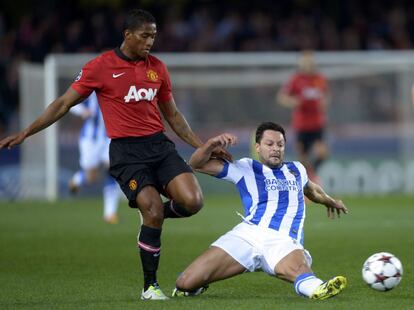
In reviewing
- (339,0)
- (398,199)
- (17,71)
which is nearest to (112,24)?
(17,71)

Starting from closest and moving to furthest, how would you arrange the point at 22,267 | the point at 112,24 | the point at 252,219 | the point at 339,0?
1. the point at 252,219
2. the point at 22,267
3. the point at 112,24
4. the point at 339,0

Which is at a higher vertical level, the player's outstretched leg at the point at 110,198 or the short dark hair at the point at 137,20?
the short dark hair at the point at 137,20

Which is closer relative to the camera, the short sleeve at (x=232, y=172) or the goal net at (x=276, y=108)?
the short sleeve at (x=232, y=172)

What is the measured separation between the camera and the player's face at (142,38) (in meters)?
7.86

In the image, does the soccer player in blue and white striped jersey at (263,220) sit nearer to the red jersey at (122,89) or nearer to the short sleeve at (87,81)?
the red jersey at (122,89)

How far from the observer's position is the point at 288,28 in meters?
22.8

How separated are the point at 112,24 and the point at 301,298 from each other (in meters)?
14.8

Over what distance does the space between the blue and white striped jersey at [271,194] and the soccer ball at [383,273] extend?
25.0 inches

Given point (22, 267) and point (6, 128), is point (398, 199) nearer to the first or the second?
point (6, 128)

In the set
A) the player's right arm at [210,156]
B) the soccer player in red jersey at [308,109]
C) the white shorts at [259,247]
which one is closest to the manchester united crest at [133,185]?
the player's right arm at [210,156]

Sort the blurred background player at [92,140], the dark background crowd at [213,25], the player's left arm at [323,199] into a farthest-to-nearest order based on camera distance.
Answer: the dark background crowd at [213,25]
the blurred background player at [92,140]
the player's left arm at [323,199]

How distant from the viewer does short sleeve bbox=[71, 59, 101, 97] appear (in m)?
7.89

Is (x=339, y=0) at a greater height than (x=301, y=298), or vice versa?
(x=339, y=0)

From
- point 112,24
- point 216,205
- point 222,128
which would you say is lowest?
point 216,205
